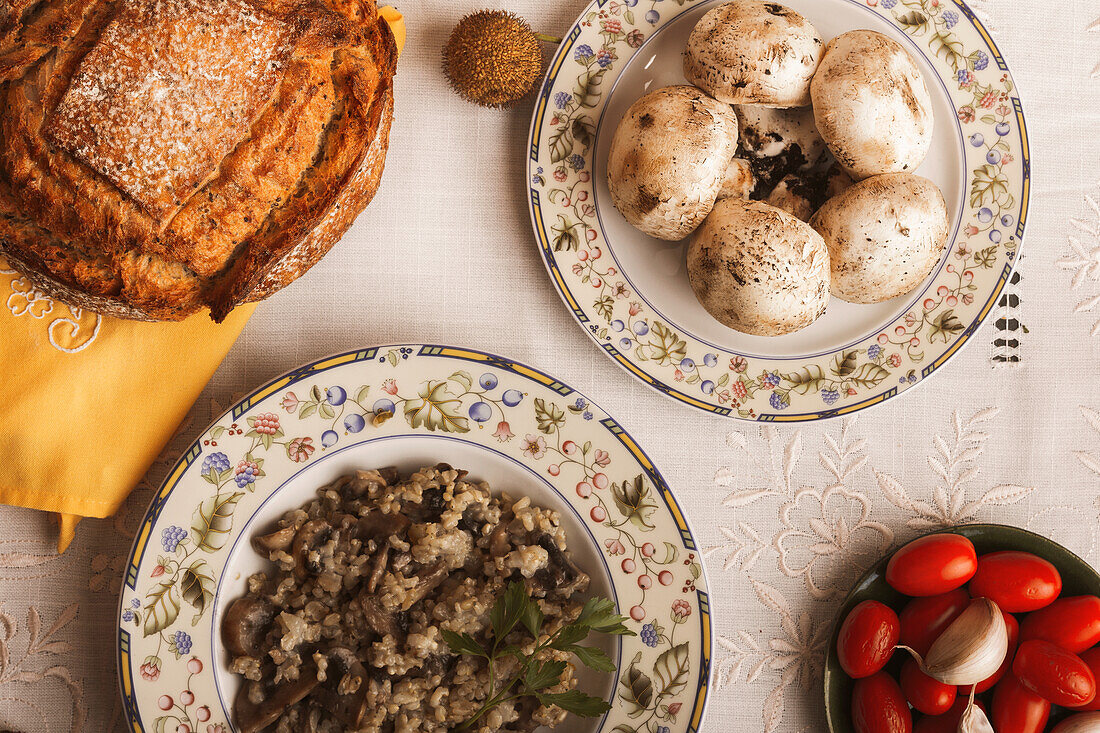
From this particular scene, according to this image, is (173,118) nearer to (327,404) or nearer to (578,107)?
(327,404)

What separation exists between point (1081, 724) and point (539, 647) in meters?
1.08

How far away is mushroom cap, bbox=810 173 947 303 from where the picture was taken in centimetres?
134

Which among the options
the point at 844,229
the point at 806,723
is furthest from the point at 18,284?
the point at 806,723

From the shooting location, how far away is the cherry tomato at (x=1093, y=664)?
1470 millimetres

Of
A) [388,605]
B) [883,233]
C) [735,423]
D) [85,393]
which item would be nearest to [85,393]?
[85,393]

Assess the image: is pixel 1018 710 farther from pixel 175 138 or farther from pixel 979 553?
pixel 175 138

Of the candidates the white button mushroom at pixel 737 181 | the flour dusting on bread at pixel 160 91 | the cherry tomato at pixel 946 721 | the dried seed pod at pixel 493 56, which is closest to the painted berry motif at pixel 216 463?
the flour dusting on bread at pixel 160 91

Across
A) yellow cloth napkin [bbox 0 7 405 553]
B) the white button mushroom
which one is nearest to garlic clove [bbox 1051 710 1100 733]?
the white button mushroom

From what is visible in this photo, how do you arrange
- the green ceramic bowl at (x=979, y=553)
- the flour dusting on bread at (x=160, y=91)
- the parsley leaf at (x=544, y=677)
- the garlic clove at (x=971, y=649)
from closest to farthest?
1. the flour dusting on bread at (x=160, y=91)
2. the parsley leaf at (x=544, y=677)
3. the garlic clove at (x=971, y=649)
4. the green ceramic bowl at (x=979, y=553)

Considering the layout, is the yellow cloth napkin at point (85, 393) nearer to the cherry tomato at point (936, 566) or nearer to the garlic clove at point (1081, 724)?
the cherry tomato at point (936, 566)

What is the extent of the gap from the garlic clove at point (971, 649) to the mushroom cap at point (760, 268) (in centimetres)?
67

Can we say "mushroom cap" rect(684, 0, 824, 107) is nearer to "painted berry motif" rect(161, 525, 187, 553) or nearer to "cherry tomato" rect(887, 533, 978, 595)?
"cherry tomato" rect(887, 533, 978, 595)

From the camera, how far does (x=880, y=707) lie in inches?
56.9

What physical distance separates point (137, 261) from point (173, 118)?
0.23 metres
